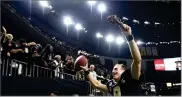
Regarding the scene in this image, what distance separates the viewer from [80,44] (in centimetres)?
1802

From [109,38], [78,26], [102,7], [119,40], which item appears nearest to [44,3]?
[102,7]

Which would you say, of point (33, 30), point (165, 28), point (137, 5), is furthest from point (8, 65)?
point (165, 28)

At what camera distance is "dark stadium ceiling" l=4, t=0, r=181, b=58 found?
1327cm

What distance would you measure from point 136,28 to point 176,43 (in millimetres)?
6119

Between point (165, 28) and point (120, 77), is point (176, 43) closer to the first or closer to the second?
point (165, 28)

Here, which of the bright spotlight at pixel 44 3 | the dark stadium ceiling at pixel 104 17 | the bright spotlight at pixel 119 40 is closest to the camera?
the bright spotlight at pixel 44 3

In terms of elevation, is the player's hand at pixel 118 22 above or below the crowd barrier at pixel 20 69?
above

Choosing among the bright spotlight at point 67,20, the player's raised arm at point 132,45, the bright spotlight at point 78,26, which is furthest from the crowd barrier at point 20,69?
the bright spotlight at point 78,26

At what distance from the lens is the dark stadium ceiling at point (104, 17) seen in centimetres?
1327

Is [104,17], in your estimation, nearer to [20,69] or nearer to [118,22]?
[20,69]

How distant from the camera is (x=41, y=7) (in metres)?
12.3

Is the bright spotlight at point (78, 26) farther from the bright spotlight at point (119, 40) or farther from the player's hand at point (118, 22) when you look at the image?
the player's hand at point (118, 22)

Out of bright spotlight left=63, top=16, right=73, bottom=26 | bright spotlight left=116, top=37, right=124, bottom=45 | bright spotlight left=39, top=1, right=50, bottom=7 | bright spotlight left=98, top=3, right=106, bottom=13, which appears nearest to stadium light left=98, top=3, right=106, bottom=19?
bright spotlight left=98, top=3, right=106, bottom=13

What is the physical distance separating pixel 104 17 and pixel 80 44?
3.12 meters
